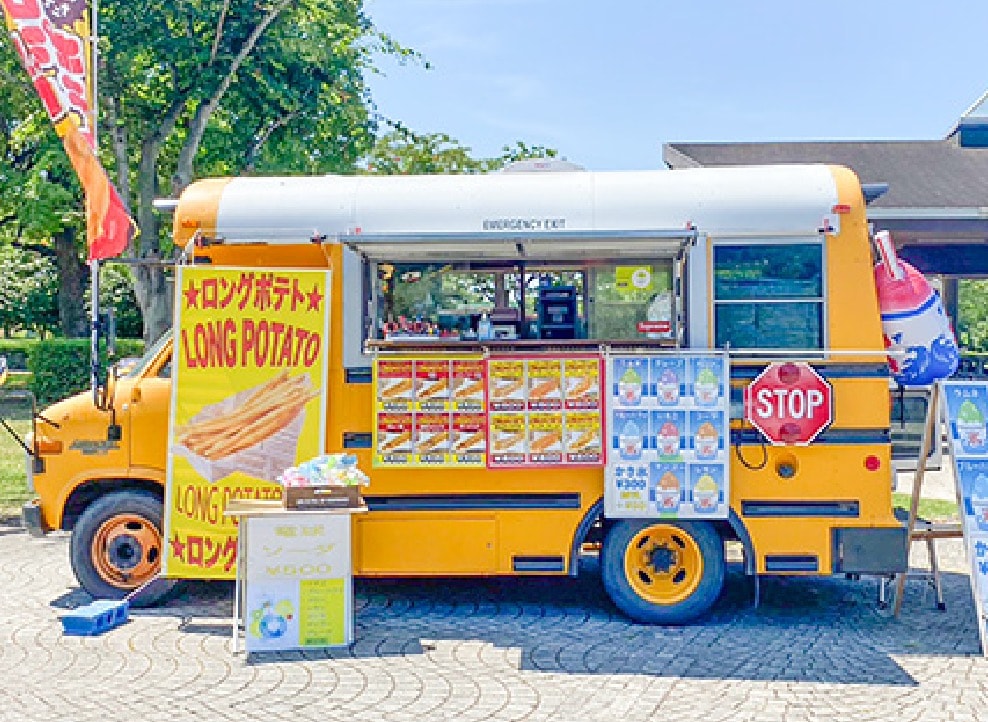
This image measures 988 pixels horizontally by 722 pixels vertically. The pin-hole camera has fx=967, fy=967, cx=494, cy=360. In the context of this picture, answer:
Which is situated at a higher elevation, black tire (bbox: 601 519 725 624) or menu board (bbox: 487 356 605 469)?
menu board (bbox: 487 356 605 469)

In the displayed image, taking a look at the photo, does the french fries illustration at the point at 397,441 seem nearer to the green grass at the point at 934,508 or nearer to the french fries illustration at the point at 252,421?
the french fries illustration at the point at 252,421

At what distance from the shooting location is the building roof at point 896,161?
15.7 meters

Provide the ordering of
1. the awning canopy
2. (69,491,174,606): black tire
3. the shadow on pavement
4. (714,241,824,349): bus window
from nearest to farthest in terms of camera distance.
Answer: the shadow on pavement < the awning canopy < (714,241,824,349): bus window < (69,491,174,606): black tire

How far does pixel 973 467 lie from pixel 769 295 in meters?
1.66

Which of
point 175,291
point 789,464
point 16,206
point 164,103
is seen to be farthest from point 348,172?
point 789,464

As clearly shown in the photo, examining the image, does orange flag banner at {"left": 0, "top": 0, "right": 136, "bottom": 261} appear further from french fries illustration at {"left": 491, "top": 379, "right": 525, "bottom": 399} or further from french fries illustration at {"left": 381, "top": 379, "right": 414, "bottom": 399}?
french fries illustration at {"left": 491, "top": 379, "right": 525, "bottom": 399}

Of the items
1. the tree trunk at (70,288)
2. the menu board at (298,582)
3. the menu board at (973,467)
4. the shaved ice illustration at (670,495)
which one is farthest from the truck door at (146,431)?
the tree trunk at (70,288)

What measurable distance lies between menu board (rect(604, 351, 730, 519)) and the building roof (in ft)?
33.7

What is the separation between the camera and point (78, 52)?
26.7ft

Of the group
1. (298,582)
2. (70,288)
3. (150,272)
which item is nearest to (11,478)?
(150,272)

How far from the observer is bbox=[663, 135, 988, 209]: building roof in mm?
15672

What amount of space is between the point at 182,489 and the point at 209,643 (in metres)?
1.04

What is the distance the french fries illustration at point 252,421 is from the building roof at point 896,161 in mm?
11607

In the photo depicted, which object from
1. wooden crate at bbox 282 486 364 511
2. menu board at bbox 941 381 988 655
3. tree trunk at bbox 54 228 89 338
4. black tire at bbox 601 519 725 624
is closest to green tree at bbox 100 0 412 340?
tree trunk at bbox 54 228 89 338
